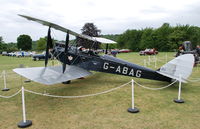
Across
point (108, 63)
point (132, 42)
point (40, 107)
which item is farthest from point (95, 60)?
point (132, 42)

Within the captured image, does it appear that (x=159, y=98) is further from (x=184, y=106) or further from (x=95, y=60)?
(x=95, y=60)

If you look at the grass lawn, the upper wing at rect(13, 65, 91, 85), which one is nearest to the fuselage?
the upper wing at rect(13, 65, 91, 85)

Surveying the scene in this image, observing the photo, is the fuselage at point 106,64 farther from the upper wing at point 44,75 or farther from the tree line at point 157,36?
the tree line at point 157,36

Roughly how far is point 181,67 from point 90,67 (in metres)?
4.36

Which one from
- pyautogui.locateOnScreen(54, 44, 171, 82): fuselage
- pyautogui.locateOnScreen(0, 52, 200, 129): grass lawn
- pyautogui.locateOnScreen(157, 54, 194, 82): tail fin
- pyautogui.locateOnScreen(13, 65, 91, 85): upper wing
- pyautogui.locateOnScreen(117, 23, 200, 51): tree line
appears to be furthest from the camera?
pyautogui.locateOnScreen(117, 23, 200, 51): tree line

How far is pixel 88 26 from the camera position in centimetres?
5566

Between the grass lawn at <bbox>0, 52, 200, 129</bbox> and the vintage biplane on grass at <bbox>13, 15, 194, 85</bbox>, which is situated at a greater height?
the vintage biplane on grass at <bbox>13, 15, 194, 85</bbox>

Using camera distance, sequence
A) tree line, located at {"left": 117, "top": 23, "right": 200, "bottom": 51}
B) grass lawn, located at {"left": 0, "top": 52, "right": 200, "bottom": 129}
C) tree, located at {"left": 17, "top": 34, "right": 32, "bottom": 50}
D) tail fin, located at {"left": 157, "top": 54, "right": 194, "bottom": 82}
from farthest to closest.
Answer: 1. tree, located at {"left": 17, "top": 34, "right": 32, "bottom": 50}
2. tree line, located at {"left": 117, "top": 23, "right": 200, "bottom": 51}
3. tail fin, located at {"left": 157, "top": 54, "right": 194, "bottom": 82}
4. grass lawn, located at {"left": 0, "top": 52, "right": 200, "bottom": 129}

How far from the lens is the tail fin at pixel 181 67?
5989mm

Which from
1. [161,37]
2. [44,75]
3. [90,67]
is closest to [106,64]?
[90,67]

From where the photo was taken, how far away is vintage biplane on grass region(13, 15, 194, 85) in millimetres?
6031

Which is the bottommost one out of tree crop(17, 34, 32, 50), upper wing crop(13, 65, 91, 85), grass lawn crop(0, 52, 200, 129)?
grass lawn crop(0, 52, 200, 129)

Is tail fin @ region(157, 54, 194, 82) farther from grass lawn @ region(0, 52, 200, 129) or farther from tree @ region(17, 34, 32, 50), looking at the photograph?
tree @ region(17, 34, 32, 50)

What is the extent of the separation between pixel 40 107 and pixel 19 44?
87423 millimetres
